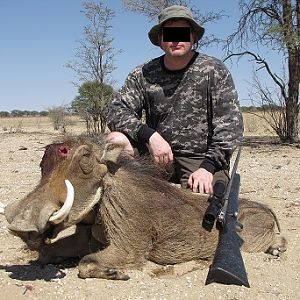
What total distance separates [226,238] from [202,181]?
55 cm

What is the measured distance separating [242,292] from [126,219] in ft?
3.30

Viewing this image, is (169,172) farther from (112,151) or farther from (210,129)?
(112,151)

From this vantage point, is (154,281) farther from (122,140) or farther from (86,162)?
(122,140)

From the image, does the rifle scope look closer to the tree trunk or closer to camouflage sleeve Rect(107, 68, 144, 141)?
camouflage sleeve Rect(107, 68, 144, 141)

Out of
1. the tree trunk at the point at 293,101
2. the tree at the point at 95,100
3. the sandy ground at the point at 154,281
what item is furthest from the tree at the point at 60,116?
the sandy ground at the point at 154,281

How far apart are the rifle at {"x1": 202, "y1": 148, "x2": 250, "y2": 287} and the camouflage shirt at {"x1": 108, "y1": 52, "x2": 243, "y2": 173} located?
45 cm

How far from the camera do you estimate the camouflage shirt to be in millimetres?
4586

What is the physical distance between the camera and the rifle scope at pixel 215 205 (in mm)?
3951

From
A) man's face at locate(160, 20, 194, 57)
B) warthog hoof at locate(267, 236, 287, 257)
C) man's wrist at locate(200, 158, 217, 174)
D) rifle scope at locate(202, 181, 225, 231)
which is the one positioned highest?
man's face at locate(160, 20, 194, 57)

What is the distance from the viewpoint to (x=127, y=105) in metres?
4.93

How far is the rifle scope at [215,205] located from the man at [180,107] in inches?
11.0

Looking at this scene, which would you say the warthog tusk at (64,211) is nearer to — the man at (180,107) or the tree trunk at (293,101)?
the man at (180,107)

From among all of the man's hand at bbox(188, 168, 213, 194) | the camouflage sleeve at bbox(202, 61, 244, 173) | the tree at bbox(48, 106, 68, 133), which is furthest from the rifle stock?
the tree at bbox(48, 106, 68, 133)

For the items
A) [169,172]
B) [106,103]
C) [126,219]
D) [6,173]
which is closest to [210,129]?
[169,172]
